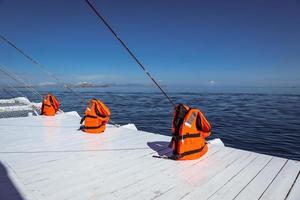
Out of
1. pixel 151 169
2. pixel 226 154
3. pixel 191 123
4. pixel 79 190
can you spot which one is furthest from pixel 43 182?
pixel 226 154

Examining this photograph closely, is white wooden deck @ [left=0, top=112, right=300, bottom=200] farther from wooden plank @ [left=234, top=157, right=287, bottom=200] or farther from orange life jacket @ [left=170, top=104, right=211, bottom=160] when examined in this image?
orange life jacket @ [left=170, top=104, right=211, bottom=160]

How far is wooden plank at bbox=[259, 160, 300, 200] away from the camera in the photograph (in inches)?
124

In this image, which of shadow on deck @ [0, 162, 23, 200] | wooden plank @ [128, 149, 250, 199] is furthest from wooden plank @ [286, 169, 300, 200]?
shadow on deck @ [0, 162, 23, 200]

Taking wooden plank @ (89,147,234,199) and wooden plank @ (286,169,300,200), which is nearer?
wooden plank @ (286,169,300,200)

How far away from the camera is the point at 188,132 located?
14.1 ft

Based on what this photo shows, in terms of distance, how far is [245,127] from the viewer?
1324 centimetres

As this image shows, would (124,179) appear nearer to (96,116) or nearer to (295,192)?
(295,192)

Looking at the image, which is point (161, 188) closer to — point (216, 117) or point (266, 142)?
point (266, 142)

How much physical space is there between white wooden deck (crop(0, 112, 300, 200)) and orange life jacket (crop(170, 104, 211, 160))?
187 mm

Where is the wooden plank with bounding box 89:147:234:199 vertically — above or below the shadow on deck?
below

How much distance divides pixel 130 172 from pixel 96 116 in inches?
128

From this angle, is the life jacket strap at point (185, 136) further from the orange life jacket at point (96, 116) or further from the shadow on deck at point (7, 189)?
the orange life jacket at point (96, 116)

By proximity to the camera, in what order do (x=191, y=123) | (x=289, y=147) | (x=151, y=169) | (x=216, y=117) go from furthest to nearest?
1. (x=216, y=117)
2. (x=289, y=147)
3. (x=191, y=123)
4. (x=151, y=169)

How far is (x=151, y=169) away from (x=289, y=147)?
8.04 metres
